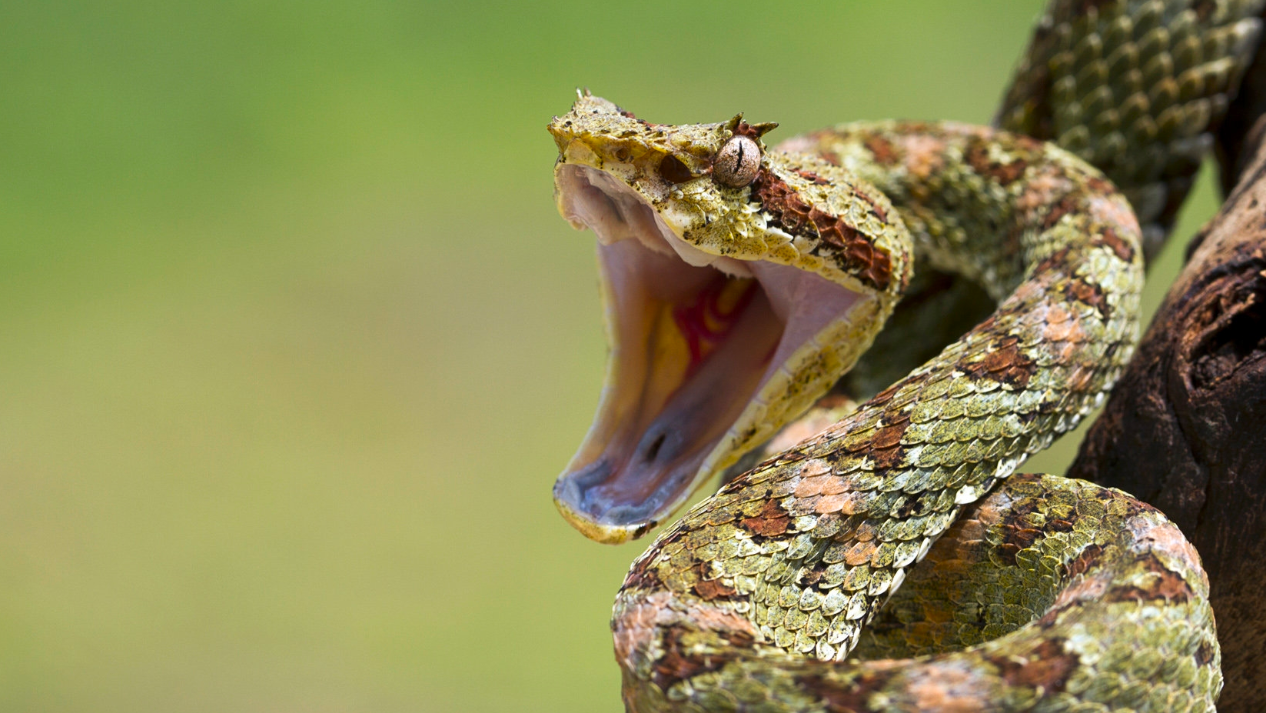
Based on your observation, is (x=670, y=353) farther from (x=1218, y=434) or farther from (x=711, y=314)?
(x=1218, y=434)

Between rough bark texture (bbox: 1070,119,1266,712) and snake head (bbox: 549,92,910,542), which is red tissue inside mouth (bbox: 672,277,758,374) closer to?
snake head (bbox: 549,92,910,542)

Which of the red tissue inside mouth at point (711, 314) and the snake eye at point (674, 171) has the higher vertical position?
the snake eye at point (674, 171)

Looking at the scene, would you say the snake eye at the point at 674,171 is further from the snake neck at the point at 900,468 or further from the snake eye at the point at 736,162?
the snake neck at the point at 900,468

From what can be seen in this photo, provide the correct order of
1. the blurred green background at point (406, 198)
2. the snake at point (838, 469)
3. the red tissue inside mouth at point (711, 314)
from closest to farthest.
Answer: the snake at point (838, 469)
the red tissue inside mouth at point (711, 314)
the blurred green background at point (406, 198)

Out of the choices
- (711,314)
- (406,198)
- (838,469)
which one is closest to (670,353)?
(711,314)

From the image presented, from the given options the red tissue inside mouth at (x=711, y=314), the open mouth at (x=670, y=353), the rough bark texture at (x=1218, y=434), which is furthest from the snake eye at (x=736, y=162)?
the rough bark texture at (x=1218, y=434)

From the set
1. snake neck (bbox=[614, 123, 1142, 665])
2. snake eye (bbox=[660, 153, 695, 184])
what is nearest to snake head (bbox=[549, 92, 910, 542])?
snake eye (bbox=[660, 153, 695, 184])

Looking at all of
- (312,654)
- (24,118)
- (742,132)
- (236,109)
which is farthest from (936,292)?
(24,118)

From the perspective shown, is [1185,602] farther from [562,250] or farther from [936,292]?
[562,250]
